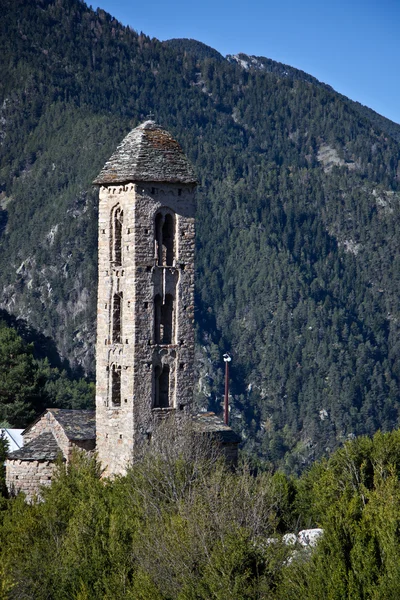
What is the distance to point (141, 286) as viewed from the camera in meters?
50.3

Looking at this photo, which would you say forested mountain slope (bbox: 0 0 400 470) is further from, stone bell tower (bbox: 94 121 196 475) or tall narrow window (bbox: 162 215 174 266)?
tall narrow window (bbox: 162 215 174 266)

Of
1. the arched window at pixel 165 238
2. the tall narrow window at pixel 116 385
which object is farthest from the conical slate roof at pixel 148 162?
the tall narrow window at pixel 116 385

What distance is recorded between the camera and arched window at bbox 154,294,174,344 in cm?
5072

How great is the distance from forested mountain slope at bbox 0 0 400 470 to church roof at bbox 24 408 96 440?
3060 inches

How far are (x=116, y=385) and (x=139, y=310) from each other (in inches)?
111

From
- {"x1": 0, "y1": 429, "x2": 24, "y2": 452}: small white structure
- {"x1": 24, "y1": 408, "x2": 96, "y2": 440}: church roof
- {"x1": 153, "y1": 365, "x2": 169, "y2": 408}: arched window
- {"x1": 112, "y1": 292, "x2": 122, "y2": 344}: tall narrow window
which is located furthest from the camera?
{"x1": 0, "y1": 429, "x2": 24, "y2": 452}: small white structure

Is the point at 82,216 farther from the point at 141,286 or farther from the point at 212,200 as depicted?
the point at 141,286

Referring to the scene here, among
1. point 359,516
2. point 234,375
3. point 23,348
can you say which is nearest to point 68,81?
point 234,375

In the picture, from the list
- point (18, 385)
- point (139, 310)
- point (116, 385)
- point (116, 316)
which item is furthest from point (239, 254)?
point (139, 310)

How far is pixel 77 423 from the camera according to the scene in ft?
172

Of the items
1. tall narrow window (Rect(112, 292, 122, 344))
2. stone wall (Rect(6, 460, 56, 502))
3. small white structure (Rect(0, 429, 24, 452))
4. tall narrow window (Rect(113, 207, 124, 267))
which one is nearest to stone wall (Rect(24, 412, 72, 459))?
stone wall (Rect(6, 460, 56, 502))

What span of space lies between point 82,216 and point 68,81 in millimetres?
31676

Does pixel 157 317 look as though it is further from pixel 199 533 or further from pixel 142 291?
pixel 199 533

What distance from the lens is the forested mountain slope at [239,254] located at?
152m
